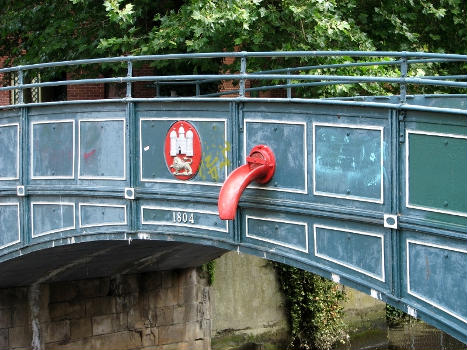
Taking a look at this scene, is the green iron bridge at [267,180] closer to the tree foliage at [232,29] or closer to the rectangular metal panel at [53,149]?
the rectangular metal panel at [53,149]

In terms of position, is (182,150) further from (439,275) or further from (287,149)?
(439,275)

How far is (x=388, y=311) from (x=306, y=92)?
8.83 metres

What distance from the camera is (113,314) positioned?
1605cm

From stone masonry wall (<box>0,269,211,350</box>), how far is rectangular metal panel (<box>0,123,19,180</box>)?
3.30 metres

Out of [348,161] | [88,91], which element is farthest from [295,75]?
[88,91]

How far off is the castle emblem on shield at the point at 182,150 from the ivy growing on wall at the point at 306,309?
8749 millimetres

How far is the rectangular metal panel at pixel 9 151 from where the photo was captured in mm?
11734

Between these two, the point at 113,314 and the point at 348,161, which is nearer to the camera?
the point at 348,161

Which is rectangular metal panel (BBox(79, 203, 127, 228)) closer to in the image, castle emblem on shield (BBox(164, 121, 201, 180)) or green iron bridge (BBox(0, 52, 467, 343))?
green iron bridge (BBox(0, 52, 467, 343))

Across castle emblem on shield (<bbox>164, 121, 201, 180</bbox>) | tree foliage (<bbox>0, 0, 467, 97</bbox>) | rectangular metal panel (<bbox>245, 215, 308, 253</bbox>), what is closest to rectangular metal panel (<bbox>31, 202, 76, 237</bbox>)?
castle emblem on shield (<bbox>164, 121, 201, 180</bbox>)

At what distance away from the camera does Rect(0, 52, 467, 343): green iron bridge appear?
7.76m

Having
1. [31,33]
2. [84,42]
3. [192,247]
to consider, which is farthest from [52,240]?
[31,33]

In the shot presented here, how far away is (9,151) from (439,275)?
606 centimetres

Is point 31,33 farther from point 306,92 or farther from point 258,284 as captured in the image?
point 258,284
